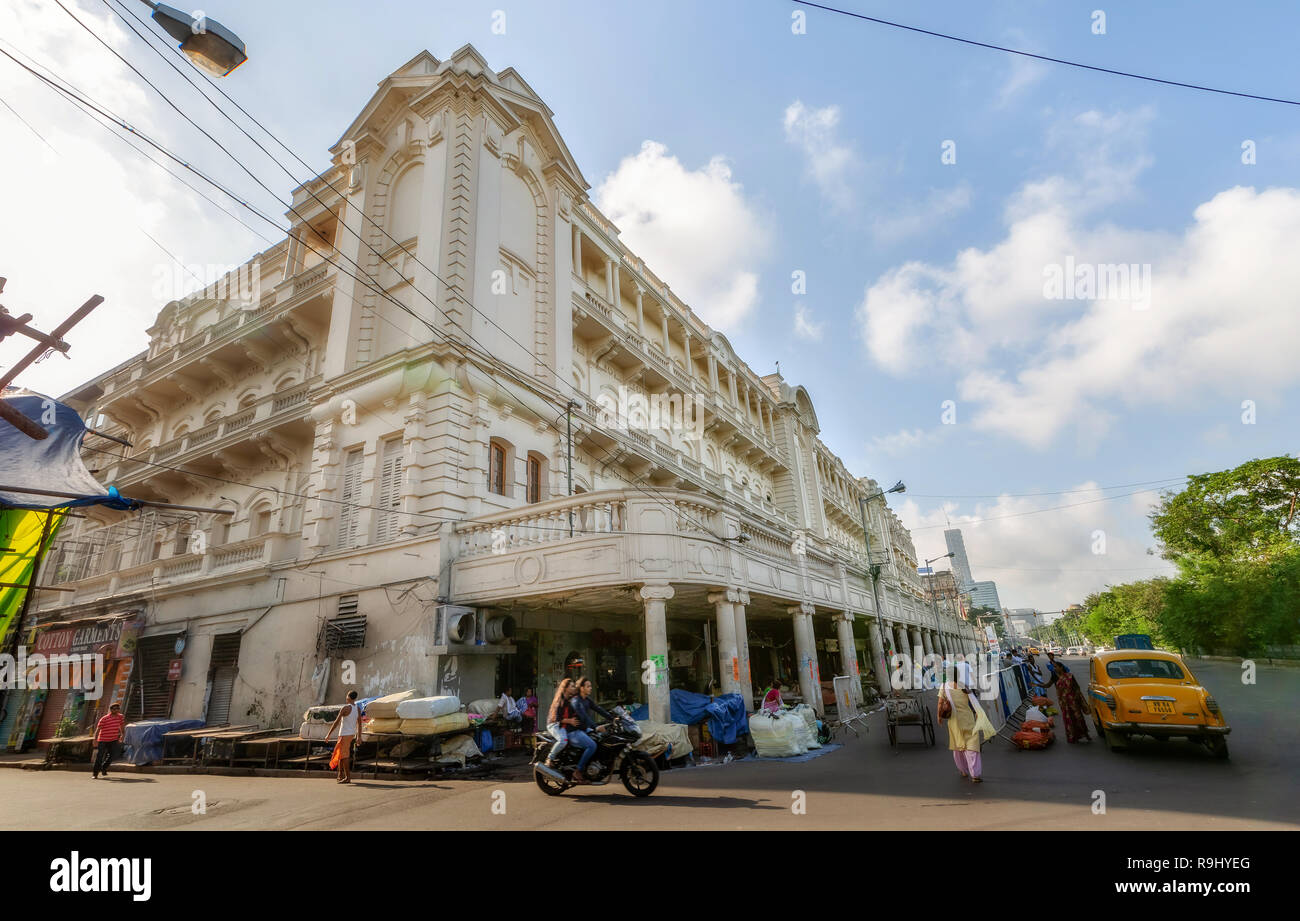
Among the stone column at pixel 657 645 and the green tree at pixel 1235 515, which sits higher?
the green tree at pixel 1235 515

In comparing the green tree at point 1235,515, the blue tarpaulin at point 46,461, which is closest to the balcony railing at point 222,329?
the blue tarpaulin at point 46,461

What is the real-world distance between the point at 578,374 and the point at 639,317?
6606 mm

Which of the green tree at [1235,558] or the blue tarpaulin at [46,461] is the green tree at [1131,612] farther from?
the blue tarpaulin at [46,461]

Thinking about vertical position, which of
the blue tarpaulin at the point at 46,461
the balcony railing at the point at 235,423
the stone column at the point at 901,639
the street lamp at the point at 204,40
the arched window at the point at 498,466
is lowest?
the stone column at the point at 901,639

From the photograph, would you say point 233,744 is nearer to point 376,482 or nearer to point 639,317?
point 376,482

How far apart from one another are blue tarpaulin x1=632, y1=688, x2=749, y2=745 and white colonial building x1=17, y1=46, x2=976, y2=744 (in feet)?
1.94

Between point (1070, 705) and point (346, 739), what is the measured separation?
1396 cm

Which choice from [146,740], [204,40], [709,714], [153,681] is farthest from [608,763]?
[153,681]

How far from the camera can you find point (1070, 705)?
39.2 ft

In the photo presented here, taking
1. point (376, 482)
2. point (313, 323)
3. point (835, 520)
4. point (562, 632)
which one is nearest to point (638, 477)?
point (562, 632)

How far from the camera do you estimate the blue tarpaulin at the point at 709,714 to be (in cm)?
1256

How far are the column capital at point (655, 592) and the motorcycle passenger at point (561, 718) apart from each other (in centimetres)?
395
